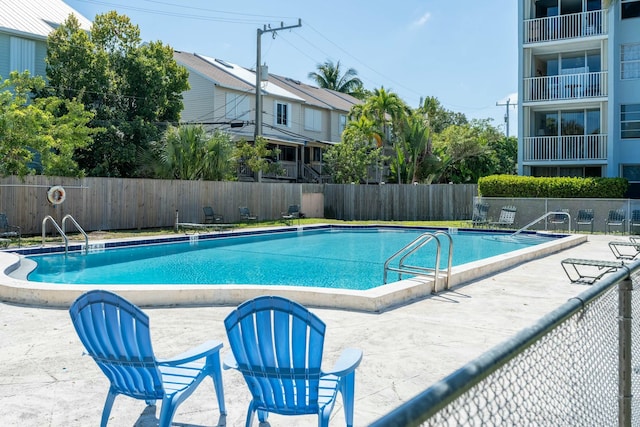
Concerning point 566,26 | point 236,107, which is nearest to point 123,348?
point 566,26

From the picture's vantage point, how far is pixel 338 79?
53.0 metres

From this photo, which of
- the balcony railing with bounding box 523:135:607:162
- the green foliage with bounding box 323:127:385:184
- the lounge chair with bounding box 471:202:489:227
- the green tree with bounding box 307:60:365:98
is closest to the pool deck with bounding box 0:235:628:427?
the lounge chair with bounding box 471:202:489:227

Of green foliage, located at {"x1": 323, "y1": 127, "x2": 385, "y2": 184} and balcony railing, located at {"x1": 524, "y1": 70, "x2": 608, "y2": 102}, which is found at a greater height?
balcony railing, located at {"x1": 524, "y1": 70, "x2": 608, "y2": 102}

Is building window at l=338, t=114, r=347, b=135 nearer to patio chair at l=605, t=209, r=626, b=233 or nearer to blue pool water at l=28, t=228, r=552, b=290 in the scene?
blue pool water at l=28, t=228, r=552, b=290

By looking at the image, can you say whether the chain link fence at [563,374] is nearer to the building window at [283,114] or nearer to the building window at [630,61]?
the building window at [630,61]

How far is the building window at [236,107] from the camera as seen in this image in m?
32.4

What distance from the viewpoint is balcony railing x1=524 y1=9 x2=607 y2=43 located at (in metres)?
24.4

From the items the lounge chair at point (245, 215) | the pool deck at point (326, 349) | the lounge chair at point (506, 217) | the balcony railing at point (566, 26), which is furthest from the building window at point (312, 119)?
the pool deck at point (326, 349)

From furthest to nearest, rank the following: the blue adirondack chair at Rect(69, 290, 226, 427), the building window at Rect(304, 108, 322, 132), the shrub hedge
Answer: the building window at Rect(304, 108, 322, 132) < the shrub hedge < the blue adirondack chair at Rect(69, 290, 226, 427)

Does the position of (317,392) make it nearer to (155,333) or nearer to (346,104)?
(155,333)

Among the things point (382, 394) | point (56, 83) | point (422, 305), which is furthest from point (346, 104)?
point (382, 394)

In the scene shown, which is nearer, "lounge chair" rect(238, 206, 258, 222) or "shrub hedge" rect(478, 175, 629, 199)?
"shrub hedge" rect(478, 175, 629, 199)

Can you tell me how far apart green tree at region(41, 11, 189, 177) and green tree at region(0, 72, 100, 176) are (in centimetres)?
291

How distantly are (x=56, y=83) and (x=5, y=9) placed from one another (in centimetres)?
431
